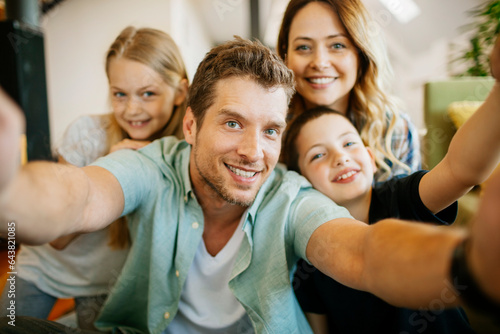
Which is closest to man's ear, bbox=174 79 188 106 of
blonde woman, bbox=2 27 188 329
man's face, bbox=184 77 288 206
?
blonde woman, bbox=2 27 188 329

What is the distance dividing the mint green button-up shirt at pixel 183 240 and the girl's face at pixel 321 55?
1.20 feet

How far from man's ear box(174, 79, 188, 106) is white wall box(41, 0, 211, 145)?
0.25 ft

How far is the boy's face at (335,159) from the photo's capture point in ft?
3.01

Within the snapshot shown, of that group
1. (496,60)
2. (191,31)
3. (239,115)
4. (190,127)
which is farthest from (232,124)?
(191,31)

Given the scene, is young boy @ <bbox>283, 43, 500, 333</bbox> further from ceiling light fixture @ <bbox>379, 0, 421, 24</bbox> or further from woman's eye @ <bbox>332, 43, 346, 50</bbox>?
ceiling light fixture @ <bbox>379, 0, 421, 24</bbox>

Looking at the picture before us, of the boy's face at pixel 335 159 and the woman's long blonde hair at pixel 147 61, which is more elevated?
the woman's long blonde hair at pixel 147 61

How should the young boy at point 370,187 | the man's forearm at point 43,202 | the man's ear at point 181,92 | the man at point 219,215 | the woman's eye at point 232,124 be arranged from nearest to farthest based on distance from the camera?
1. the man's forearm at point 43,202
2. the young boy at point 370,187
3. the man at point 219,215
4. the woman's eye at point 232,124
5. the man's ear at point 181,92

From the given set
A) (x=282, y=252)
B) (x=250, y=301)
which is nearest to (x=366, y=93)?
(x=282, y=252)

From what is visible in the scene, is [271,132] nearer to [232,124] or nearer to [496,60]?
[232,124]

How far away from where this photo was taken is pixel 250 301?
0.80 meters

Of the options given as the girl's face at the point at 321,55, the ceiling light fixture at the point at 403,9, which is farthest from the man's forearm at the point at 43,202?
the ceiling light fixture at the point at 403,9

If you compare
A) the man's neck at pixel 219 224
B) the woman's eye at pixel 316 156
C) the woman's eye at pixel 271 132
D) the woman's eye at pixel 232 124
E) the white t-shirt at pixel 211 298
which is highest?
the woman's eye at pixel 232 124

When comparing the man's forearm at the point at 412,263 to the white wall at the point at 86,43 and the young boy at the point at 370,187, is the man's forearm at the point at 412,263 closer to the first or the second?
the young boy at the point at 370,187

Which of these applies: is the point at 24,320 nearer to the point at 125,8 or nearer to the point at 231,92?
the point at 231,92
